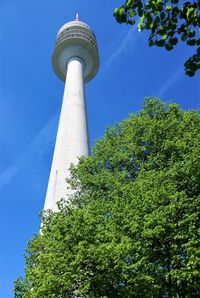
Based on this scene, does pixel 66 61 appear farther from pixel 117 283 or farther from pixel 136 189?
pixel 117 283

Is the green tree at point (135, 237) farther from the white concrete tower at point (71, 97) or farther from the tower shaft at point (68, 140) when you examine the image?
the tower shaft at point (68, 140)

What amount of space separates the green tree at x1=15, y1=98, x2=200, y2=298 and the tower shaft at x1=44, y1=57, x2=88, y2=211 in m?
9.99

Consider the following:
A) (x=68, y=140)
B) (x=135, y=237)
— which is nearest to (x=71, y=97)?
(x=68, y=140)

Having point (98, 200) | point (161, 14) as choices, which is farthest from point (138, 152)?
point (161, 14)

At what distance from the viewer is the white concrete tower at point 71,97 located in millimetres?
30625

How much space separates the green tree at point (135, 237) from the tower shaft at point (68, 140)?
9986mm

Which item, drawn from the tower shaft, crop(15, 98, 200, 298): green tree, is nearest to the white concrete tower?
the tower shaft

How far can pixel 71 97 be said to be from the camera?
36.9m

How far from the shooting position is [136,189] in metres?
16.8

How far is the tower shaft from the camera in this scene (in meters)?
29.8

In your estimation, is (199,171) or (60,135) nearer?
(199,171)

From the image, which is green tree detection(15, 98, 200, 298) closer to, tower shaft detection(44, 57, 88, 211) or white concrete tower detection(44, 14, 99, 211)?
white concrete tower detection(44, 14, 99, 211)

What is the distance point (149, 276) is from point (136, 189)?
433 cm

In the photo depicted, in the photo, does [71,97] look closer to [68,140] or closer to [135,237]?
[68,140]
